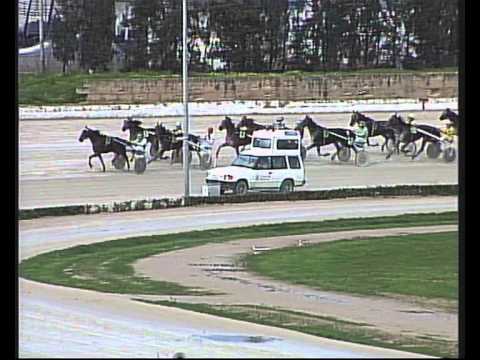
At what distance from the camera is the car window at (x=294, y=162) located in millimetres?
11406

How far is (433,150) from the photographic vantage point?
12.1m

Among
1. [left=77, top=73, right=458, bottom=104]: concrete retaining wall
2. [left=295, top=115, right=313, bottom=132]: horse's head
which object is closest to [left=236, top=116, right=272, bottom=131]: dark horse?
[left=77, top=73, right=458, bottom=104]: concrete retaining wall

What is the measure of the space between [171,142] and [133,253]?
5068mm

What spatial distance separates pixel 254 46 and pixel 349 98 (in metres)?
1.26

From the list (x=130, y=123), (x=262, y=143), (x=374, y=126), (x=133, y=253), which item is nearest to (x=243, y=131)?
(x=262, y=143)

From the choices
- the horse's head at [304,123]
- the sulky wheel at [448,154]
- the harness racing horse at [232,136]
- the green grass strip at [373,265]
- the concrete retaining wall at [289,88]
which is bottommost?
the green grass strip at [373,265]

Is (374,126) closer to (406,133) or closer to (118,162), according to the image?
(406,133)

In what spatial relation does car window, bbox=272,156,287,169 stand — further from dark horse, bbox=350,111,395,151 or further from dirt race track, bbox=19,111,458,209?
dark horse, bbox=350,111,395,151

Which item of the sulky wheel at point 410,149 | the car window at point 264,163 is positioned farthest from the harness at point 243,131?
the sulky wheel at point 410,149

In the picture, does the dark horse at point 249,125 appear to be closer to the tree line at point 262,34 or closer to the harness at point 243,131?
the harness at point 243,131

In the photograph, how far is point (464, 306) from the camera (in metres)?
1.37

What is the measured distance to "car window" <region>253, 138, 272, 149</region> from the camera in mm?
11718

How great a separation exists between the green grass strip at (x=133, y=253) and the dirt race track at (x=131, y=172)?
2.36 meters
